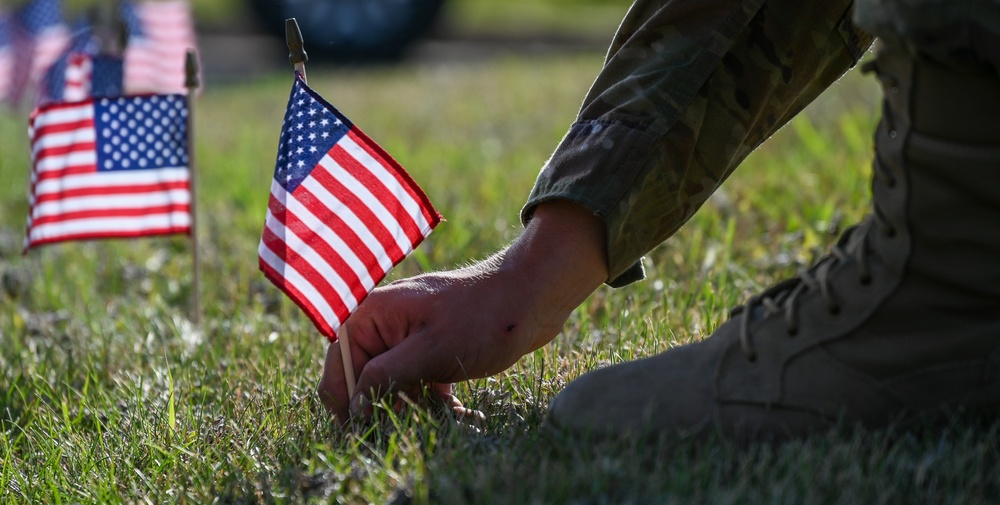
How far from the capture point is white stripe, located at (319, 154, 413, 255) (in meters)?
2.10

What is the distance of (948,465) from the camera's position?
1.67 m

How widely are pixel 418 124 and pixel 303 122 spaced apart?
5.25m

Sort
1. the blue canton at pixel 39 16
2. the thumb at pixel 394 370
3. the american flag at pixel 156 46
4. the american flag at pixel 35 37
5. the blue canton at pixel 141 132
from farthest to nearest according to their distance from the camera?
the blue canton at pixel 39 16 → the american flag at pixel 35 37 → the american flag at pixel 156 46 → the blue canton at pixel 141 132 → the thumb at pixel 394 370

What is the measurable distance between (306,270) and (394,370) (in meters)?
0.24

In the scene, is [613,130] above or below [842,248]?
above

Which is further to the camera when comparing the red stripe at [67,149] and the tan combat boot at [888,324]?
the red stripe at [67,149]

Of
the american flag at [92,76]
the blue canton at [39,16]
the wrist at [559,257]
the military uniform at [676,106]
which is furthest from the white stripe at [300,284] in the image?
the blue canton at [39,16]

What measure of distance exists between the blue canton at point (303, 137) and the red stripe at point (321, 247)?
44mm

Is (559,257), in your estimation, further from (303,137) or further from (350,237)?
(303,137)

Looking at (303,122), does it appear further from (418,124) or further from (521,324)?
(418,124)

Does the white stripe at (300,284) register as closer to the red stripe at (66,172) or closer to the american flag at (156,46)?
the red stripe at (66,172)

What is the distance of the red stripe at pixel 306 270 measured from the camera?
2.07 m

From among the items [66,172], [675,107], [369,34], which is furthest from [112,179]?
[369,34]

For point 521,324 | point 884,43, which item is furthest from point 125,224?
point 884,43
